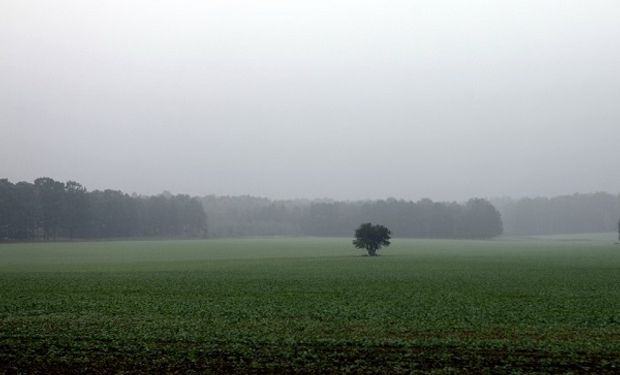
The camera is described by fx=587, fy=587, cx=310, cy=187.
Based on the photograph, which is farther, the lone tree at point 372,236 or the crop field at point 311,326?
the lone tree at point 372,236

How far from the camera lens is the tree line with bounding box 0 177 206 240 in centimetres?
14125

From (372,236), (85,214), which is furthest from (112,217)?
(372,236)

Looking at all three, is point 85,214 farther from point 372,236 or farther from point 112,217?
point 372,236

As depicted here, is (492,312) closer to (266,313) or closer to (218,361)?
(266,313)

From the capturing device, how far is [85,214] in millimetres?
156375

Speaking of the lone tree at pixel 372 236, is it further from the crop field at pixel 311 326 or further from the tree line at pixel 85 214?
the tree line at pixel 85 214

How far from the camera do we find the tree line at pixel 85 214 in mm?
141250

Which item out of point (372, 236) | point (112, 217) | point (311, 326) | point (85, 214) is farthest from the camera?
point (112, 217)

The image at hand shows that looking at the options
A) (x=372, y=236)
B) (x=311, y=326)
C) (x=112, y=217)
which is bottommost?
(x=311, y=326)

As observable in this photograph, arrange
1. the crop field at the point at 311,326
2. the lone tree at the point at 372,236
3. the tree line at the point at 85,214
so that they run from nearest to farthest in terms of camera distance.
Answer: the crop field at the point at 311,326, the lone tree at the point at 372,236, the tree line at the point at 85,214

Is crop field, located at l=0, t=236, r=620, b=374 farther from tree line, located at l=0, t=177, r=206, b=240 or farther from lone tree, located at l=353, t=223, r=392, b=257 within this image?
tree line, located at l=0, t=177, r=206, b=240

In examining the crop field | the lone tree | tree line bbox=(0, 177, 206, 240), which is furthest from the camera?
tree line bbox=(0, 177, 206, 240)

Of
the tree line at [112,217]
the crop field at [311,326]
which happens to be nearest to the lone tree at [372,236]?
the crop field at [311,326]

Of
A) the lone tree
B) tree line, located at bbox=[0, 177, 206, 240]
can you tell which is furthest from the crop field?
tree line, located at bbox=[0, 177, 206, 240]
